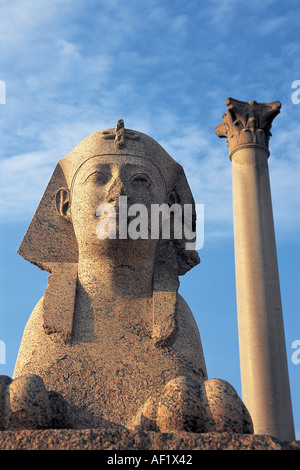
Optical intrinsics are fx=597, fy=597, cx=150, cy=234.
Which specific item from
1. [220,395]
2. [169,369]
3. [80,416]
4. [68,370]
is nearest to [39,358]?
[68,370]

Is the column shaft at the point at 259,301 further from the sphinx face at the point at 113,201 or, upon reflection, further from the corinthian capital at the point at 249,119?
the sphinx face at the point at 113,201

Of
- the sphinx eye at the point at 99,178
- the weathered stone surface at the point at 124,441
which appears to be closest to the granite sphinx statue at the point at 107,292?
the sphinx eye at the point at 99,178

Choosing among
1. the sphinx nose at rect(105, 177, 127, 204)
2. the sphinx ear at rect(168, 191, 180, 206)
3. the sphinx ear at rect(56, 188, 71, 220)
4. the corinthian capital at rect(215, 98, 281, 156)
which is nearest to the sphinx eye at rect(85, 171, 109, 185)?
the sphinx nose at rect(105, 177, 127, 204)

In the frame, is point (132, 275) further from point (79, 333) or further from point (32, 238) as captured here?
point (32, 238)

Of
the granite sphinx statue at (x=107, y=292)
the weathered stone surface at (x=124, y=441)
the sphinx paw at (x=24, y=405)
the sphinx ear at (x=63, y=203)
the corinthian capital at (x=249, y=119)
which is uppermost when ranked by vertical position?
Result: the corinthian capital at (x=249, y=119)

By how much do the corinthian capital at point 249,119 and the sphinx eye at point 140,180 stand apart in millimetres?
8412

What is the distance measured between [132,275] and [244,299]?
705 cm

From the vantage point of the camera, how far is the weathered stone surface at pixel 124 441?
9.40 ft

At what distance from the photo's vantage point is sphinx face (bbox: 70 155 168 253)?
4.66 m

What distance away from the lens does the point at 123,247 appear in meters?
4.72

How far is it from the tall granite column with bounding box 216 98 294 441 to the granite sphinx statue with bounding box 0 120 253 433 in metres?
6.01


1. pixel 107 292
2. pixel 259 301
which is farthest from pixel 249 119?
pixel 107 292

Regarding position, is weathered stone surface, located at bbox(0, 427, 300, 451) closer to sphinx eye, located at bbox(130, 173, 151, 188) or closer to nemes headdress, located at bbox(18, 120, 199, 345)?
nemes headdress, located at bbox(18, 120, 199, 345)
